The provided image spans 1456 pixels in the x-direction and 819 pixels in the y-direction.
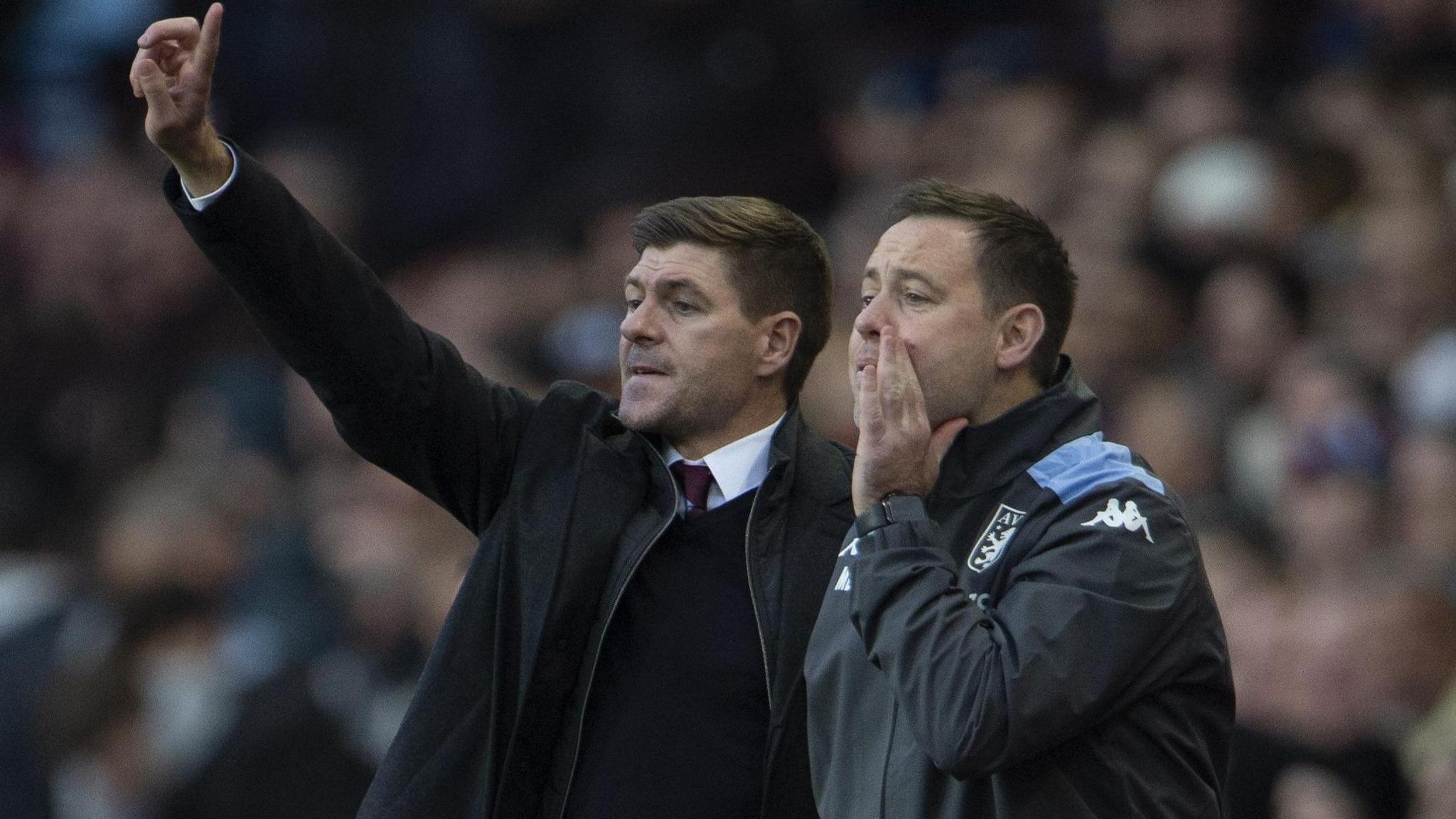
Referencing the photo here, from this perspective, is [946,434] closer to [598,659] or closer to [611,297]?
[598,659]

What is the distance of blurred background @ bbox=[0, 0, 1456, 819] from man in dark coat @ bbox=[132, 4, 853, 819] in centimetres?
211

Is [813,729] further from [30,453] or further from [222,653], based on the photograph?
[30,453]

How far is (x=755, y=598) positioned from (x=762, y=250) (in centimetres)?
61

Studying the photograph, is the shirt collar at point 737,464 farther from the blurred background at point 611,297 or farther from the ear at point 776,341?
the blurred background at point 611,297

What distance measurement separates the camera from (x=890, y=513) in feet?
10.5

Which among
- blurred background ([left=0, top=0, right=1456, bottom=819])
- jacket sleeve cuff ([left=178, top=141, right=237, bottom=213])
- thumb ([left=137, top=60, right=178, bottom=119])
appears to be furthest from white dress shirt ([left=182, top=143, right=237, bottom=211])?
blurred background ([left=0, top=0, right=1456, bottom=819])

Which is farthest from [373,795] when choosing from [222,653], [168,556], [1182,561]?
[222,653]

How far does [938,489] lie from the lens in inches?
132

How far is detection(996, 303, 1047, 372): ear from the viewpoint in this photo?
3408mm

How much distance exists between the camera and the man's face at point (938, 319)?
3.36m

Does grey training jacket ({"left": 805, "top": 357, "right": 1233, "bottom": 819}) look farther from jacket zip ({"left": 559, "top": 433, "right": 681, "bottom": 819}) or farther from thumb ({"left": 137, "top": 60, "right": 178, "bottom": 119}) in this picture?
thumb ({"left": 137, "top": 60, "right": 178, "bottom": 119})

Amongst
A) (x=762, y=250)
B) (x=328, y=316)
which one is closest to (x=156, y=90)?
(x=328, y=316)

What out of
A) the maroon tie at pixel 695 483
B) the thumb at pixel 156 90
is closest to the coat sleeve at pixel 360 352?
the thumb at pixel 156 90

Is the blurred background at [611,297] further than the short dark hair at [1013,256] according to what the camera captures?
Yes
